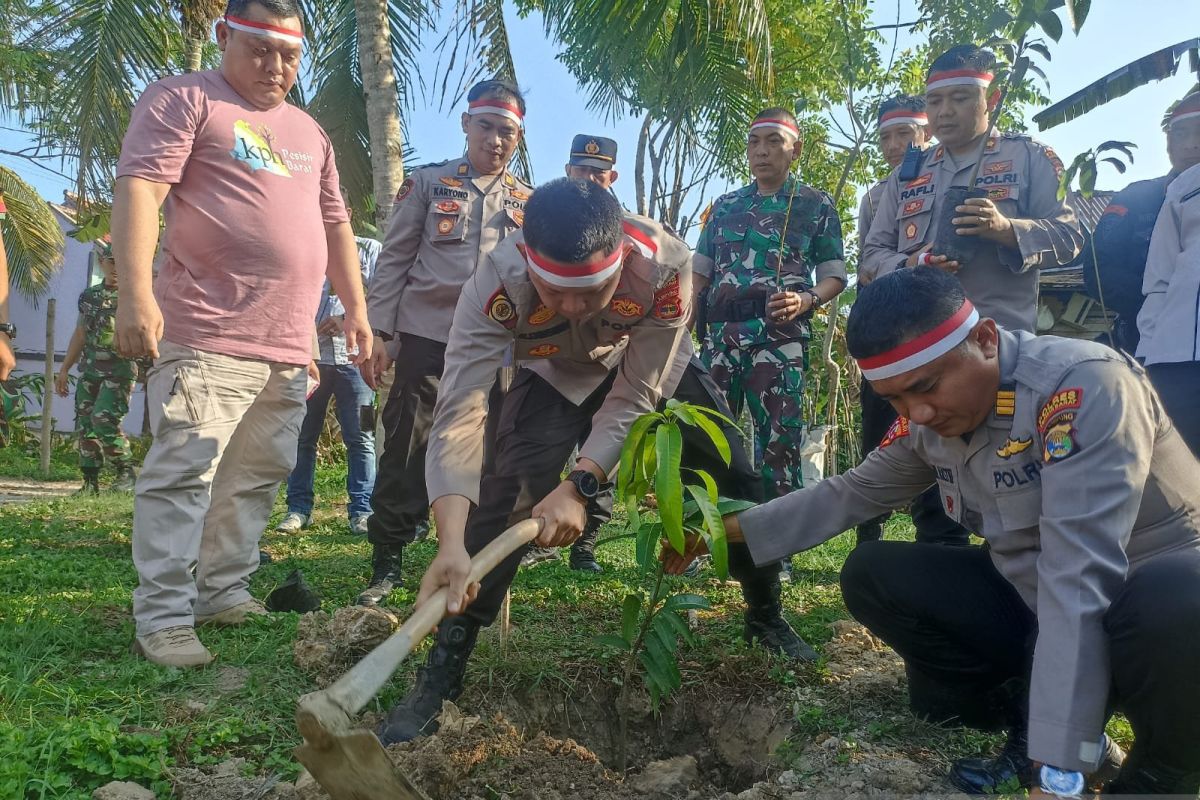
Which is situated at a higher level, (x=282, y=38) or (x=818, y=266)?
(x=282, y=38)

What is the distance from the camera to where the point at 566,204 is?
2.34 meters

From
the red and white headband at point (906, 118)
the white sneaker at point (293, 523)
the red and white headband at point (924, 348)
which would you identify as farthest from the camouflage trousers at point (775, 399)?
the white sneaker at point (293, 523)

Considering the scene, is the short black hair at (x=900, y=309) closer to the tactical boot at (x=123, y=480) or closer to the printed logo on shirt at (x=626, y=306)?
the printed logo on shirt at (x=626, y=306)

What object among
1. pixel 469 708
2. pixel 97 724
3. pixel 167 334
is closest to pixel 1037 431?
pixel 469 708

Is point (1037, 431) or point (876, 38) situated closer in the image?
point (1037, 431)

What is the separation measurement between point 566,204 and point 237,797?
5.30ft

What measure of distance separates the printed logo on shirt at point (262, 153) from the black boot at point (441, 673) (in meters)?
1.64

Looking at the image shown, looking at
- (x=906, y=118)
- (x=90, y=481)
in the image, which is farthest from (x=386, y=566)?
(x=90, y=481)

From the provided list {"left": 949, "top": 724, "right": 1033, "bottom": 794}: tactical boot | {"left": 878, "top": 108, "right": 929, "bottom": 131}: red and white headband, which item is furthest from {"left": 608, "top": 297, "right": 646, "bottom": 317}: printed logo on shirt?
{"left": 878, "top": 108, "right": 929, "bottom": 131}: red and white headband

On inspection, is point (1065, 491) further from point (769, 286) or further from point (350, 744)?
point (769, 286)

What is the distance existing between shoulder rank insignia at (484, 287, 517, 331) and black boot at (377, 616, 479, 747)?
0.84 m

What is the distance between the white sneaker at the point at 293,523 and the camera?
531 cm

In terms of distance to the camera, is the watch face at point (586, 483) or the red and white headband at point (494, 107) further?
the red and white headband at point (494, 107)

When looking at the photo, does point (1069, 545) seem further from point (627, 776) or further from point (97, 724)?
point (97, 724)
